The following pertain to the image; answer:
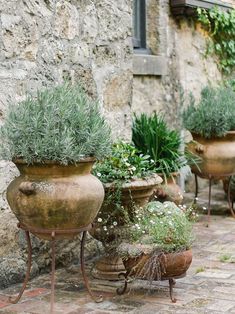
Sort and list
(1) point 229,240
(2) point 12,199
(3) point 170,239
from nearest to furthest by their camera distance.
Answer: (2) point 12,199, (3) point 170,239, (1) point 229,240

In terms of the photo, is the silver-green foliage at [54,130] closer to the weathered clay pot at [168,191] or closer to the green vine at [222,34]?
the weathered clay pot at [168,191]

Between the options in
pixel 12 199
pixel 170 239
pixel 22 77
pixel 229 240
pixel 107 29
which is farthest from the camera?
pixel 229 240

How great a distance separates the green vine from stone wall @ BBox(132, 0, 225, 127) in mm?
136

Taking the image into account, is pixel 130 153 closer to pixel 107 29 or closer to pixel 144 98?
pixel 107 29

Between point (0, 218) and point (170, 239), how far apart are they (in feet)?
3.38

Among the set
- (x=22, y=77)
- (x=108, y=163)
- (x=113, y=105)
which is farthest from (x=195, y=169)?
(x=22, y=77)

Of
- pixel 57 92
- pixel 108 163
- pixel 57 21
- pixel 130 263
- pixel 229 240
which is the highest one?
pixel 57 21

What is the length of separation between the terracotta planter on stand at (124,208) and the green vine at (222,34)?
12.5 ft

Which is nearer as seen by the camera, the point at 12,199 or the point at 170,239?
the point at 12,199

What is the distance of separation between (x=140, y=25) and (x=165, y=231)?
3.78m

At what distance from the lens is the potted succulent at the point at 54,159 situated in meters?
3.75

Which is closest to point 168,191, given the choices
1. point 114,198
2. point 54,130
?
point 114,198

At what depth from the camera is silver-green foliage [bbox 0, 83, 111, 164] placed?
3770 mm

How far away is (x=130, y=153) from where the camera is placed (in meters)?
4.77
